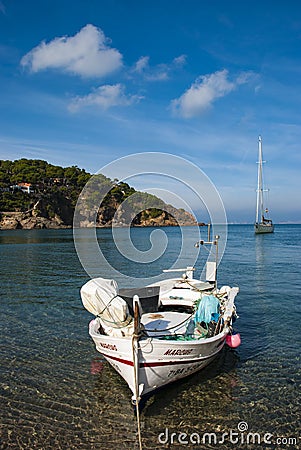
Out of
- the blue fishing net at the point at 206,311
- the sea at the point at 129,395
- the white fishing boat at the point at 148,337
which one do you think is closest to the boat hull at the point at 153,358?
the white fishing boat at the point at 148,337

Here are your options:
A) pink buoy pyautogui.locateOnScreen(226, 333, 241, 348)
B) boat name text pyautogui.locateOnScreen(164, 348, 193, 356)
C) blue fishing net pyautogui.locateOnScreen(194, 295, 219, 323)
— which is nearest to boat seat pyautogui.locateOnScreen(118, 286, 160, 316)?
blue fishing net pyautogui.locateOnScreen(194, 295, 219, 323)

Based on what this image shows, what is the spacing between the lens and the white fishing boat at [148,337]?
297 inches

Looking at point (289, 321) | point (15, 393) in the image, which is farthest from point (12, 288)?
point (289, 321)

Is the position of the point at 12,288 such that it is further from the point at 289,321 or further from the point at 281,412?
the point at 281,412

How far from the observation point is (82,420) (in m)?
7.60

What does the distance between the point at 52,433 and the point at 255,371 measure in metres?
5.65

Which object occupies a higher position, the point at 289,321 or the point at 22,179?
the point at 22,179

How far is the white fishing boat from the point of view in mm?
7543

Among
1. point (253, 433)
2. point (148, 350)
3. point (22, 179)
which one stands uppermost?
point (22, 179)

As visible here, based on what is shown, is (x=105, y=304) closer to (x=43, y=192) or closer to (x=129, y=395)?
(x=129, y=395)

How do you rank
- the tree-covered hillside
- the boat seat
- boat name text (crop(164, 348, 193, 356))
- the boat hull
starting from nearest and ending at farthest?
1. the boat hull
2. boat name text (crop(164, 348, 193, 356))
3. the boat seat
4. the tree-covered hillside

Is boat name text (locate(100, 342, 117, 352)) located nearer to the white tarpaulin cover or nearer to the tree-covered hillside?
Result: the white tarpaulin cover

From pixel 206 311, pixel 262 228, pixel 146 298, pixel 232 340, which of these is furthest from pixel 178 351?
pixel 262 228

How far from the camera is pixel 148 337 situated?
7781 millimetres
